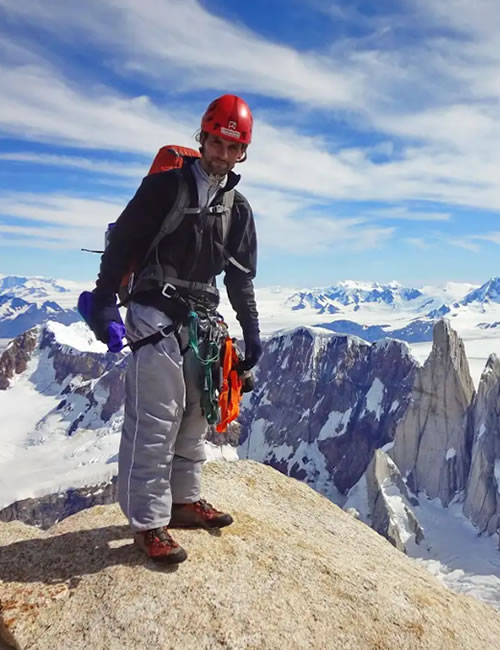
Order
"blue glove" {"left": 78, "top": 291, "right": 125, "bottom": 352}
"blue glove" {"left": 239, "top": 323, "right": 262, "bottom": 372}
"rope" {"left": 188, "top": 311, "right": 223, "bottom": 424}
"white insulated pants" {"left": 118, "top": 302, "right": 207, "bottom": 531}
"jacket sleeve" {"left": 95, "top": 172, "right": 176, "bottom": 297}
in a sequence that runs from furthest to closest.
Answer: "blue glove" {"left": 239, "top": 323, "right": 262, "bottom": 372}, "rope" {"left": 188, "top": 311, "right": 223, "bottom": 424}, "white insulated pants" {"left": 118, "top": 302, "right": 207, "bottom": 531}, "jacket sleeve" {"left": 95, "top": 172, "right": 176, "bottom": 297}, "blue glove" {"left": 78, "top": 291, "right": 125, "bottom": 352}

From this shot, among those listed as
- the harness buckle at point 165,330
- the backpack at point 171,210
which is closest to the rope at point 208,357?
the harness buckle at point 165,330

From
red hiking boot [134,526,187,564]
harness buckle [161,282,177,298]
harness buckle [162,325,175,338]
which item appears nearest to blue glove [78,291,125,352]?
harness buckle [162,325,175,338]

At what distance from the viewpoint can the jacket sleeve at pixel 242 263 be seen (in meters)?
7.90

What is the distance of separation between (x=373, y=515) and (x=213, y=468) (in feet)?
408

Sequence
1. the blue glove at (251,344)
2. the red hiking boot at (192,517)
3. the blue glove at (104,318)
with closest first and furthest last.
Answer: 1. the blue glove at (104,318)
2. the red hiking boot at (192,517)
3. the blue glove at (251,344)

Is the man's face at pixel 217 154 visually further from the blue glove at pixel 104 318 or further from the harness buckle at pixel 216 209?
the blue glove at pixel 104 318

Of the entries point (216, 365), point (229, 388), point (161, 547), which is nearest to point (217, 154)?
point (216, 365)

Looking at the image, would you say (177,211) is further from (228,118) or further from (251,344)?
(251,344)

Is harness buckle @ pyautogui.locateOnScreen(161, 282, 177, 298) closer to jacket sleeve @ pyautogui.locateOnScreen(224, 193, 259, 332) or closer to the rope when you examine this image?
the rope

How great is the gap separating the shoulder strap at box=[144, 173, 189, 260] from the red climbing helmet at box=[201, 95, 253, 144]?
823 mm

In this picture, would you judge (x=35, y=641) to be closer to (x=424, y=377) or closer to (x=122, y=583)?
(x=122, y=583)

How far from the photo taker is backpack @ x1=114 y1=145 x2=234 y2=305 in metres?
7.01

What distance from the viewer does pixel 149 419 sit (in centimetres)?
707

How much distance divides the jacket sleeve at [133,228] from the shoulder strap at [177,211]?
9 cm
